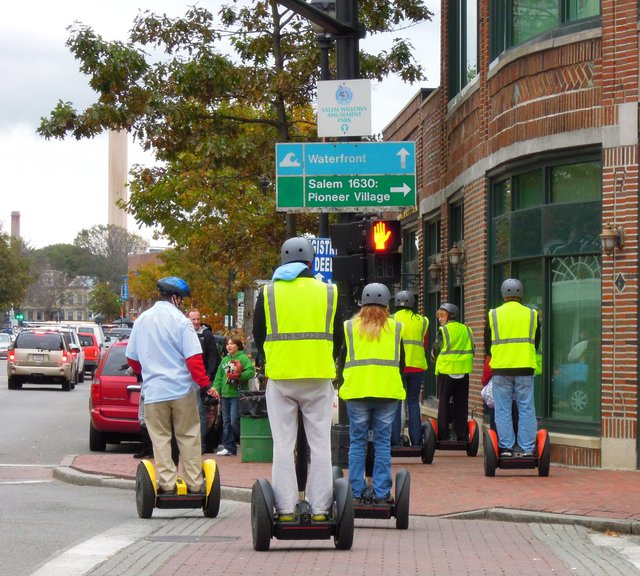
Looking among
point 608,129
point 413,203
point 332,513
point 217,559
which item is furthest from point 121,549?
point 608,129

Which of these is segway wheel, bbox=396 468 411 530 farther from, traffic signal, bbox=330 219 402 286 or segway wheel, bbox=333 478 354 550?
traffic signal, bbox=330 219 402 286

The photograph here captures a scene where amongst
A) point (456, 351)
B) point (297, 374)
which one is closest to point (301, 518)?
point (297, 374)

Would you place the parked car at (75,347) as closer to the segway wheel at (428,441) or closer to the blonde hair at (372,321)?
the segway wheel at (428,441)

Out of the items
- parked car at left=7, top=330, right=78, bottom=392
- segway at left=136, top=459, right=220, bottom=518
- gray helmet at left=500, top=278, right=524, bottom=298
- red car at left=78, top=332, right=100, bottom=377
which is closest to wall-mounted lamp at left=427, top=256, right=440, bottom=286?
gray helmet at left=500, top=278, right=524, bottom=298

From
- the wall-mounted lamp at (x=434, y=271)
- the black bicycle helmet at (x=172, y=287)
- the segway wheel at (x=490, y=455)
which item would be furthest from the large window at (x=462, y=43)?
the black bicycle helmet at (x=172, y=287)

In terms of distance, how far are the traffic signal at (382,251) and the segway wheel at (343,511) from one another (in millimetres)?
5254

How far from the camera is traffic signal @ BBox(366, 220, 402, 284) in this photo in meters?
13.9

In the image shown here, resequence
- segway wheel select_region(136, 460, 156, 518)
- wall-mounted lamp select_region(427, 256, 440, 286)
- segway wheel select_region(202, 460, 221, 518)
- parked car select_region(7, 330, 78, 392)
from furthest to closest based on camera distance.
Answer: parked car select_region(7, 330, 78, 392)
wall-mounted lamp select_region(427, 256, 440, 286)
segway wheel select_region(202, 460, 221, 518)
segway wheel select_region(136, 460, 156, 518)

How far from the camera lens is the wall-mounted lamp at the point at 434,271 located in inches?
877

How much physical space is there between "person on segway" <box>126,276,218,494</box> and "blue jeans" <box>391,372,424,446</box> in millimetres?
4231

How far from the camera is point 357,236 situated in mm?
14070

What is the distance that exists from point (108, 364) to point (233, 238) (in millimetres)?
8714

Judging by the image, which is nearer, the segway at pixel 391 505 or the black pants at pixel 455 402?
the segway at pixel 391 505

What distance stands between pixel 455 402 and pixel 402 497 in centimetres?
700
